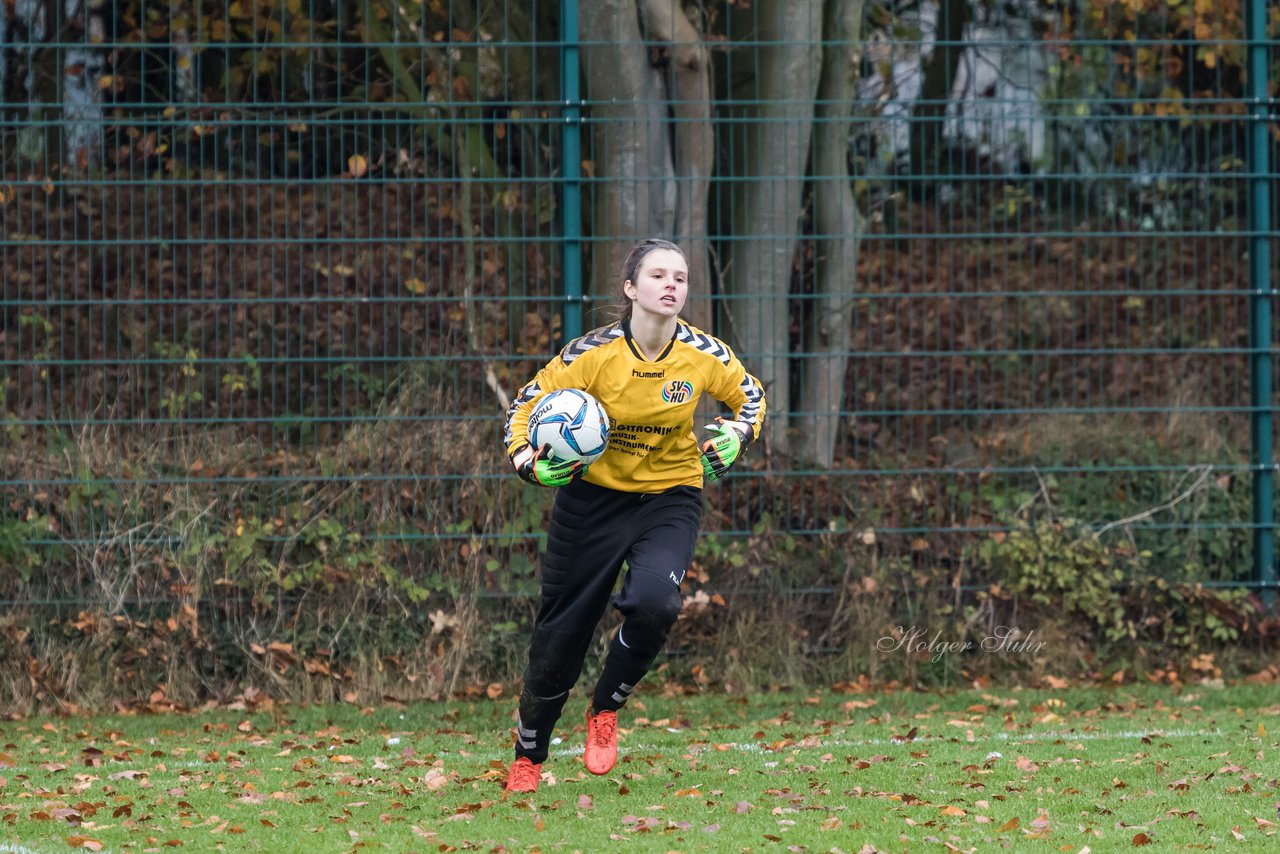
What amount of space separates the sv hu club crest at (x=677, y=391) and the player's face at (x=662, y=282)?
0.88 feet

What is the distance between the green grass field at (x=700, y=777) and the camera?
4.87 m

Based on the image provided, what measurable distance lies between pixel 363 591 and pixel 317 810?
2.60 m

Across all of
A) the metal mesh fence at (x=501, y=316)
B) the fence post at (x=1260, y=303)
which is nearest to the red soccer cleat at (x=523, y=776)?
the metal mesh fence at (x=501, y=316)

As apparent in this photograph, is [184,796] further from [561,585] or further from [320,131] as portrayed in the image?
[320,131]

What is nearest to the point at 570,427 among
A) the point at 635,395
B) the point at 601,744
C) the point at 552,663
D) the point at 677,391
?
the point at 635,395

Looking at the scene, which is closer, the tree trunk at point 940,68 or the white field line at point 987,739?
the white field line at point 987,739

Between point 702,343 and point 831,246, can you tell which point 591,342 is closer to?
point 702,343

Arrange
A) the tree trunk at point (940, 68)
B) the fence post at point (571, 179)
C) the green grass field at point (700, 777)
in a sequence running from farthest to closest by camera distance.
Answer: the tree trunk at point (940, 68)
the fence post at point (571, 179)
the green grass field at point (700, 777)

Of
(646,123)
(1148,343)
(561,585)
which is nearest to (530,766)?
(561,585)

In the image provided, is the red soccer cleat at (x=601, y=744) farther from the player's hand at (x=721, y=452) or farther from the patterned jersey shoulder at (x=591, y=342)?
the patterned jersey shoulder at (x=591, y=342)

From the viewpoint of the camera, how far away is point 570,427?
17.3 feet

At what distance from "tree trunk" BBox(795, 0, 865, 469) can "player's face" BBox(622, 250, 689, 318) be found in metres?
2.64

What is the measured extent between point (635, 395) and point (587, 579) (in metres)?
0.66

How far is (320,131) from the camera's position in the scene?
908 cm
